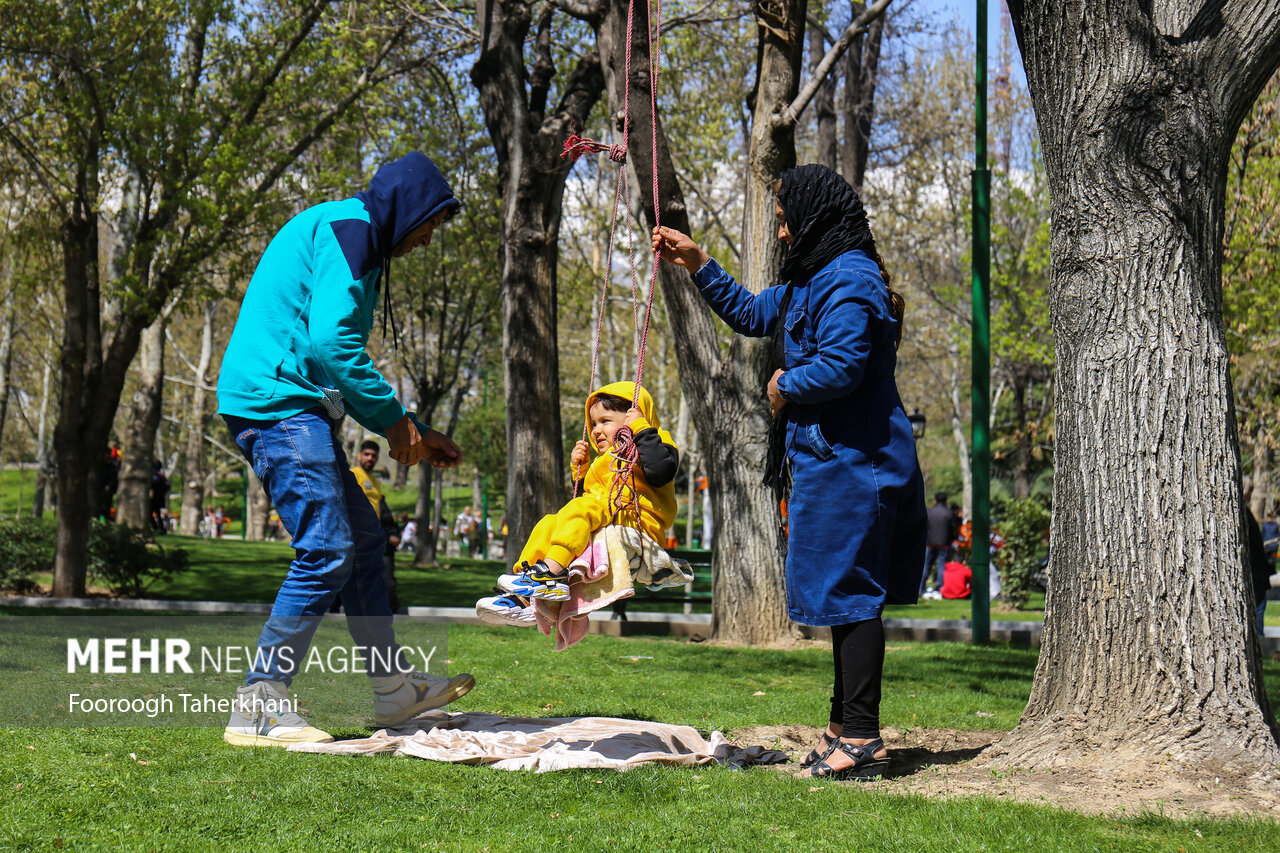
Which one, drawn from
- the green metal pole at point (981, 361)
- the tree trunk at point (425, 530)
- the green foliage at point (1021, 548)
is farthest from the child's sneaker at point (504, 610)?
the tree trunk at point (425, 530)

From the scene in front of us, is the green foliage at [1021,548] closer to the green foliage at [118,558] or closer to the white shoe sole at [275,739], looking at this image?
the green foliage at [118,558]

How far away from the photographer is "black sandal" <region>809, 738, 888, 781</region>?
4090mm

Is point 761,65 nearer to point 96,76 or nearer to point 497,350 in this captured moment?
point 96,76

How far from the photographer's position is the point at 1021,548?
16.2m

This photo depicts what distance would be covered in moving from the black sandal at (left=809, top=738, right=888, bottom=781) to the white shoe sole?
6.17ft

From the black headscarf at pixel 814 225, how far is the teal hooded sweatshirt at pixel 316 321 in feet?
4.93

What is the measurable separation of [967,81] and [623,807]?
28999 millimetres

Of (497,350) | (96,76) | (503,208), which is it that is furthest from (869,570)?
(497,350)

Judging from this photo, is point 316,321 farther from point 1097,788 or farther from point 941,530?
point 941,530

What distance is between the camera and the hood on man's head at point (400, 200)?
15.0ft

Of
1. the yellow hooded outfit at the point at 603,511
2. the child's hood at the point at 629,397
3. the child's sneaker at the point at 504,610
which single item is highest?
the child's hood at the point at 629,397

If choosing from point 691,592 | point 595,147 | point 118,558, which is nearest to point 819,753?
point 595,147

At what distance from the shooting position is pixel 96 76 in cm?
1138

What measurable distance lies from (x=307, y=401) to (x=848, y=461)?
6.73 ft
